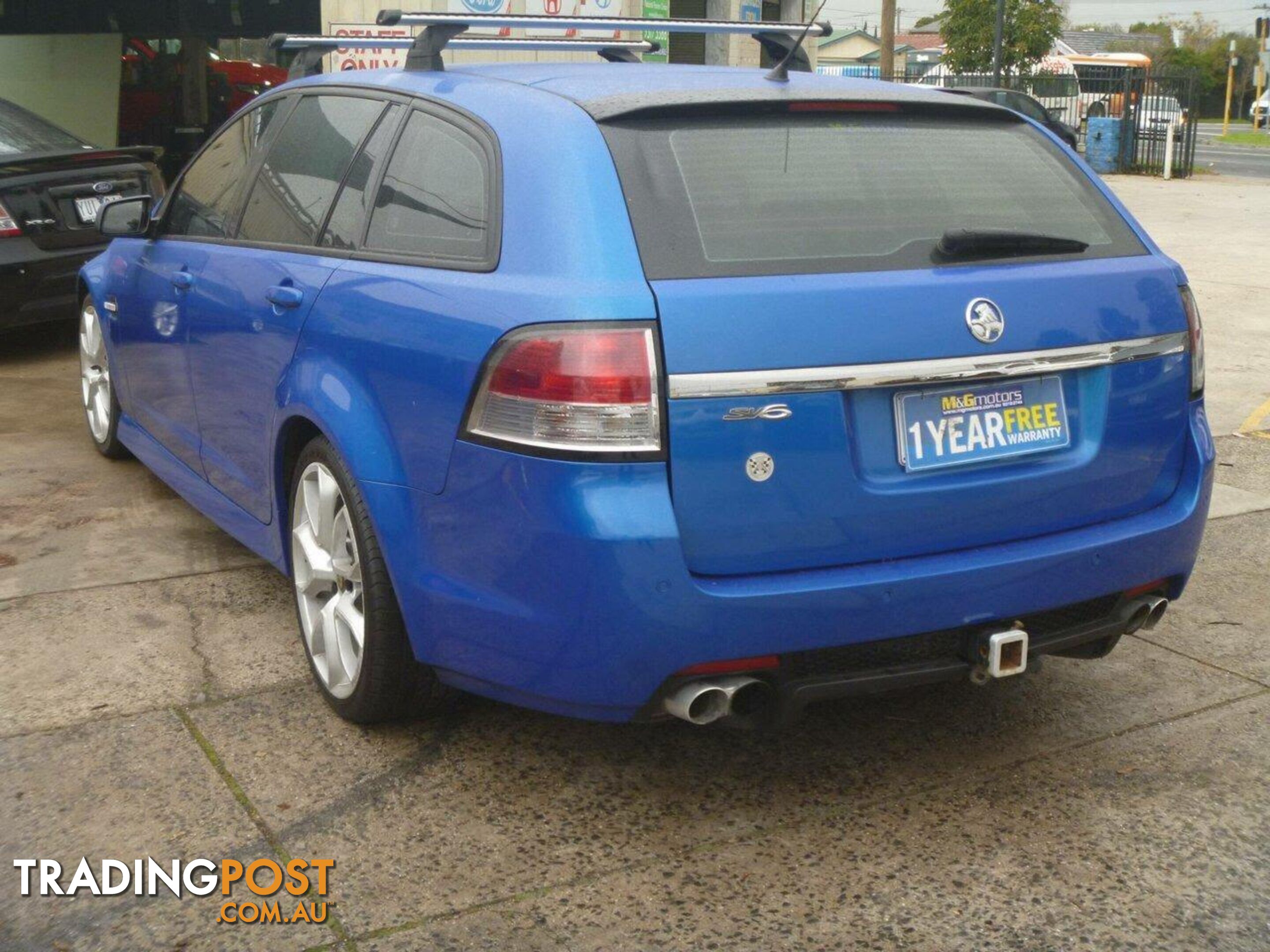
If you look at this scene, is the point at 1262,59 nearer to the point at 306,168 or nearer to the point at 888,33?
the point at 888,33

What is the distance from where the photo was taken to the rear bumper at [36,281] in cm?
805

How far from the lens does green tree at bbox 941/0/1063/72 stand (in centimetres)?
3678

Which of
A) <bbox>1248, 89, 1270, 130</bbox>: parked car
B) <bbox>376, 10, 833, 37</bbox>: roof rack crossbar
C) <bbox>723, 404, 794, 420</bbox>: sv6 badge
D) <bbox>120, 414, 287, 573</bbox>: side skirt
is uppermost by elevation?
<bbox>376, 10, 833, 37</bbox>: roof rack crossbar

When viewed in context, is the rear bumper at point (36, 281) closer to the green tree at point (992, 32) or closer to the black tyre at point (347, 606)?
the black tyre at point (347, 606)

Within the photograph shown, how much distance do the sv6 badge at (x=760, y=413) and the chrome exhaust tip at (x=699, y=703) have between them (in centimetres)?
54

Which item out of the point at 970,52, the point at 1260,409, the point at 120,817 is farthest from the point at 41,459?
the point at 970,52

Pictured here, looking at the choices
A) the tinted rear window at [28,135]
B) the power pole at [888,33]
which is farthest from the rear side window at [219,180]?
the power pole at [888,33]

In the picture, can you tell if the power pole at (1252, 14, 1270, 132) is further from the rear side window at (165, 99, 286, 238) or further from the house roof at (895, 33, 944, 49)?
the house roof at (895, 33, 944, 49)

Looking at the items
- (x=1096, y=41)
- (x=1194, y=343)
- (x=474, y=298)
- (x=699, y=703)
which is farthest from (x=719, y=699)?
(x=1096, y=41)

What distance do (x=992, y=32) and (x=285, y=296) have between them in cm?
3648

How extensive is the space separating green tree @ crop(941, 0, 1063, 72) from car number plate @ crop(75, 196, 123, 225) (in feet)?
101

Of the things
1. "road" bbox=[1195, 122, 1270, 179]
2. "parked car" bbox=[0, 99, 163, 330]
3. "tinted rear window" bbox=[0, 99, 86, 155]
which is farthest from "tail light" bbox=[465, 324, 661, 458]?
"road" bbox=[1195, 122, 1270, 179]

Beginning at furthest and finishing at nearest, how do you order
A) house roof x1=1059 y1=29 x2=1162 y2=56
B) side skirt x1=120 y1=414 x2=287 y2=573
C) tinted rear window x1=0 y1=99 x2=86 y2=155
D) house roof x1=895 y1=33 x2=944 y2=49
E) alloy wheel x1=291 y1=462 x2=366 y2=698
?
1. house roof x1=895 y1=33 x2=944 y2=49
2. house roof x1=1059 y1=29 x2=1162 y2=56
3. tinted rear window x1=0 y1=99 x2=86 y2=155
4. side skirt x1=120 y1=414 x2=287 y2=573
5. alloy wheel x1=291 y1=462 x2=366 y2=698

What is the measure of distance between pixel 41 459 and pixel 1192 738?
15.6 ft
